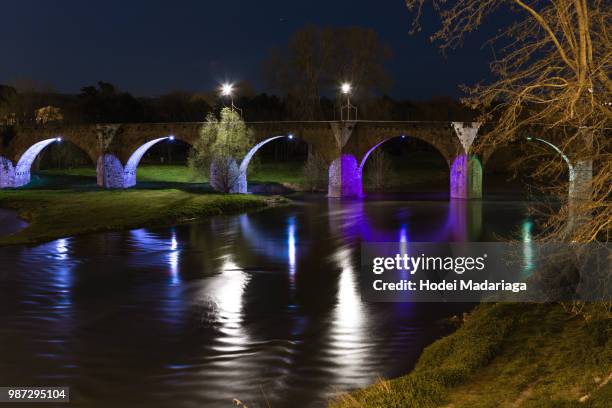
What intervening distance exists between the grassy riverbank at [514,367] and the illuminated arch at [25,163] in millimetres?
60834

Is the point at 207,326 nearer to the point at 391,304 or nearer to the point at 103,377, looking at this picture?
the point at 103,377

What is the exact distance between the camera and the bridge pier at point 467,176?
167 feet

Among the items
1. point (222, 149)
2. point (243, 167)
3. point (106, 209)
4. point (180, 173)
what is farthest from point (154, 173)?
point (106, 209)

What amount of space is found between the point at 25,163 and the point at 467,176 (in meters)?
45.7

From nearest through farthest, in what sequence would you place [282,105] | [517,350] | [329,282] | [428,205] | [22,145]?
[517,350], [329,282], [428,205], [22,145], [282,105]

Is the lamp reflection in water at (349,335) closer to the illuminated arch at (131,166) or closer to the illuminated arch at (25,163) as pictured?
the illuminated arch at (131,166)

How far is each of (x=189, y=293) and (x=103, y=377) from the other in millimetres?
7359

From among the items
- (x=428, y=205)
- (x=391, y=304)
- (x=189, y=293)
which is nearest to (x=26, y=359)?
(x=189, y=293)

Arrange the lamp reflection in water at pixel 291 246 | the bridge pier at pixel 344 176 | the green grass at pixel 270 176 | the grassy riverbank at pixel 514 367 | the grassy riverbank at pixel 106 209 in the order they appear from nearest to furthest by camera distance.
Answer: the grassy riverbank at pixel 514 367 → the lamp reflection in water at pixel 291 246 → the grassy riverbank at pixel 106 209 → the bridge pier at pixel 344 176 → the green grass at pixel 270 176

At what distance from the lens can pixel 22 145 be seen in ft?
218

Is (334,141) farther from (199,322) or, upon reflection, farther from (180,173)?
(199,322)

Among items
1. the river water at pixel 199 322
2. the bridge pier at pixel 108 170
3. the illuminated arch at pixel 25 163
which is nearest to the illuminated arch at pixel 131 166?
the bridge pier at pixel 108 170

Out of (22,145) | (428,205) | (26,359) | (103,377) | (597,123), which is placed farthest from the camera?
(22,145)

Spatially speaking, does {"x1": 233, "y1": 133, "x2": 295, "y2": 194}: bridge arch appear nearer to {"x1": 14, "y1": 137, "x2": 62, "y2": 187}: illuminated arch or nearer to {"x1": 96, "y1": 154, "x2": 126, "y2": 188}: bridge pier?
{"x1": 96, "y1": 154, "x2": 126, "y2": 188}: bridge pier
